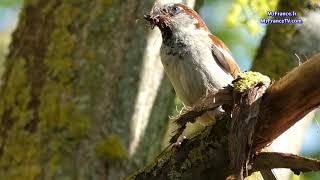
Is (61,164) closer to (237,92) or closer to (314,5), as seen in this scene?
(237,92)

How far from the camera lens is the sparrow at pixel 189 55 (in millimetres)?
3891

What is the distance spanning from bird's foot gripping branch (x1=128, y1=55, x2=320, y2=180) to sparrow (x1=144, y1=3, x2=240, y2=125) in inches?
37.9

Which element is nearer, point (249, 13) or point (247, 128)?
point (247, 128)

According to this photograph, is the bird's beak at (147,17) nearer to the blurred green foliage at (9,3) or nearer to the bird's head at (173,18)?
the bird's head at (173,18)

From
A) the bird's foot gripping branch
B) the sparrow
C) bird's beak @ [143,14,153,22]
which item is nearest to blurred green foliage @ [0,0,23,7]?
the sparrow

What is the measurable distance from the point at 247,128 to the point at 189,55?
1.55 meters

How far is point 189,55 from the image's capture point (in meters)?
3.97

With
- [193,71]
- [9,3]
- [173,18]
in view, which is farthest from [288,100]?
[9,3]

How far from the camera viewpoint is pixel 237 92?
256 centimetres

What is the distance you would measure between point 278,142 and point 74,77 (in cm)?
137

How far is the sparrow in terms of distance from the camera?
3.89 metres

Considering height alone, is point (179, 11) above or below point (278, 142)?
Result: above

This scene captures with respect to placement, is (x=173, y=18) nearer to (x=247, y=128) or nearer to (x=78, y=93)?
(x=78, y=93)

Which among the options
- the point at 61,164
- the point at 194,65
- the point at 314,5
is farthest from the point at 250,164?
the point at 314,5
